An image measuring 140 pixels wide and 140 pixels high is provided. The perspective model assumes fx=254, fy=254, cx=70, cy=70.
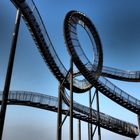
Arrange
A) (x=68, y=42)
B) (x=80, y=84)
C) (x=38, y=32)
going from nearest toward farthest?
(x=38, y=32) < (x=68, y=42) < (x=80, y=84)

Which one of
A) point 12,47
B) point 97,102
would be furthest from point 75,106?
point 12,47

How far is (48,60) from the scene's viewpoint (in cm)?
1603

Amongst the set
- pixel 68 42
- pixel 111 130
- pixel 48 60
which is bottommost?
pixel 111 130

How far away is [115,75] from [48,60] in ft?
29.3

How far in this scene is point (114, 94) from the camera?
19.3 meters

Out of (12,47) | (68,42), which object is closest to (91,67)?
(68,42)

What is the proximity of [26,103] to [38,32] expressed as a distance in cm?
717

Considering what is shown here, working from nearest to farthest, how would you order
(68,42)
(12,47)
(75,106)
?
(12,47), (68,42), (75,106)

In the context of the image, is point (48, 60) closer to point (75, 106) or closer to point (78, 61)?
point (78, 61)

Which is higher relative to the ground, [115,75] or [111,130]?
[115,75]

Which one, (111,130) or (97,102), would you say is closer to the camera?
(97,102)

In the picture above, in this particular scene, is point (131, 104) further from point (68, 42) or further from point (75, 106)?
point (68, 42)

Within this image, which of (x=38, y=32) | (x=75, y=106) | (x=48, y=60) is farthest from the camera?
(x=75, y=106)

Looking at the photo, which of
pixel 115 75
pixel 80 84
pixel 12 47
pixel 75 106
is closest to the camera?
pixel 12 47
